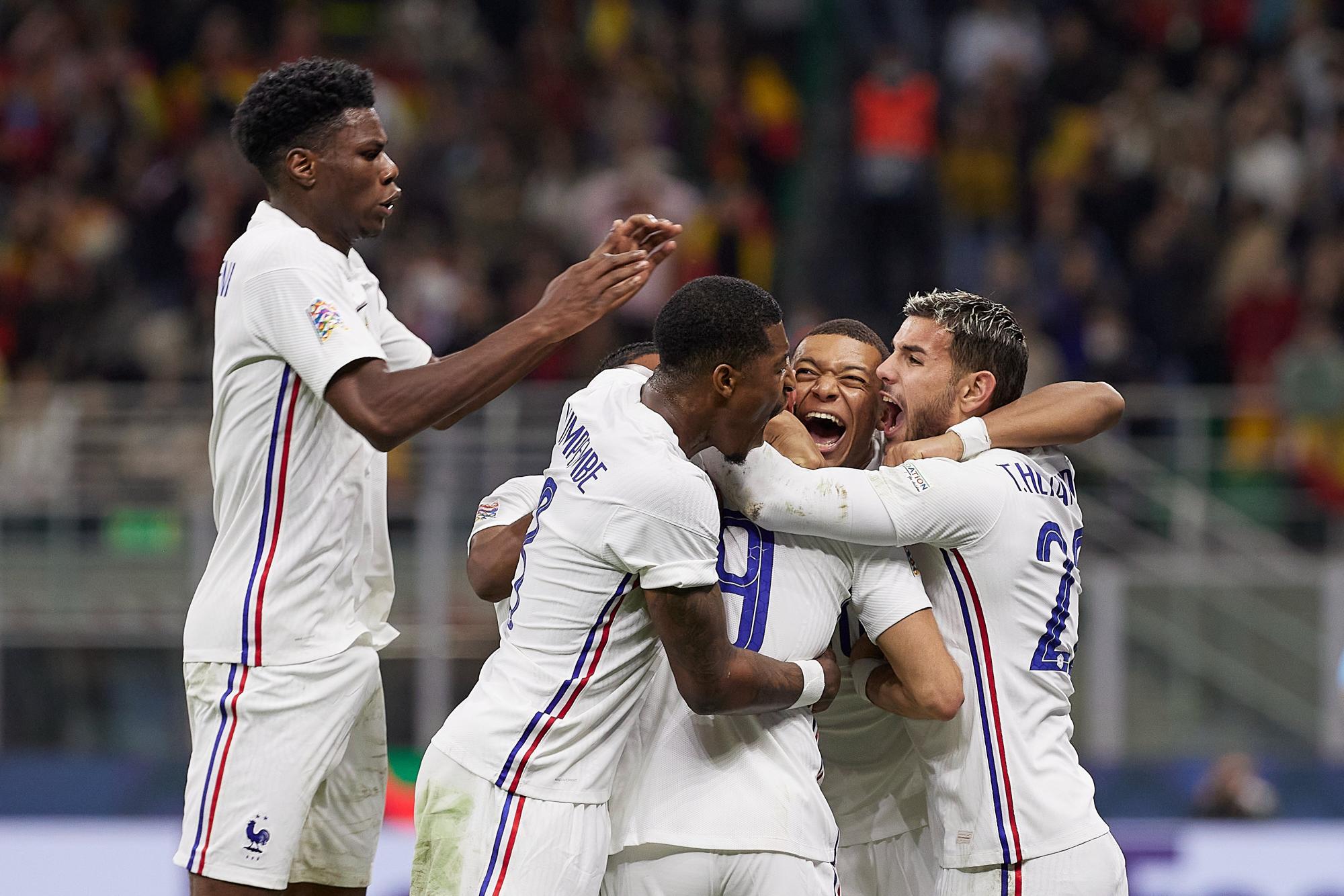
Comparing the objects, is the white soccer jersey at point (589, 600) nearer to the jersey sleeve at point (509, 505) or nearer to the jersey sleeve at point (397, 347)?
the jersey sleeve at point (509, 505)

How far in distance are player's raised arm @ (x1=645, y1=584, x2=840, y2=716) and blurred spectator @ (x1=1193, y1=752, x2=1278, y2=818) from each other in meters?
5.68

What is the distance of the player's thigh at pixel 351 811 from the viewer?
12.9 ft

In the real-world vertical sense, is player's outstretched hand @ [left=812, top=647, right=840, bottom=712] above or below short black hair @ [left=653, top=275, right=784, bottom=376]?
below

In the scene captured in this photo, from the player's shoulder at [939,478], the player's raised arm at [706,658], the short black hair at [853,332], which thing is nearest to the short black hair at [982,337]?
the short black hair at [853,332]

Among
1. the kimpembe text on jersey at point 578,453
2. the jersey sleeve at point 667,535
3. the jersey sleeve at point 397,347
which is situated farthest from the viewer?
the jersey sleeve at point 397,347

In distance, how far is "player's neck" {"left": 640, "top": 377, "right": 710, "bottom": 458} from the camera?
359 cm

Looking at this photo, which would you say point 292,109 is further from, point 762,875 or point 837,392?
point 762,875

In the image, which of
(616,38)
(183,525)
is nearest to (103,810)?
(183,525)

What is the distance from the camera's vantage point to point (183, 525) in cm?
913

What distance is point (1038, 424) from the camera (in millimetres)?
4059

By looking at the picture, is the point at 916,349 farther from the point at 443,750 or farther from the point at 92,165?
the point at 92,165

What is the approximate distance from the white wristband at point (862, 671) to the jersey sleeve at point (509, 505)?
89cm

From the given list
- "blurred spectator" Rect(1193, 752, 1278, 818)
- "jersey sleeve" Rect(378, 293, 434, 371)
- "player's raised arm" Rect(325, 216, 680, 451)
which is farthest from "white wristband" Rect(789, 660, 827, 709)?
"blurred spectator" Rect(1193, 752, 1278, 818)

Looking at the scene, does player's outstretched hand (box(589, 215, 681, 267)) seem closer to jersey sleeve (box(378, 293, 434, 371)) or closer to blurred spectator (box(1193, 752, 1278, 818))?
jersey sleeve (box(378, 293, 434, 371))
